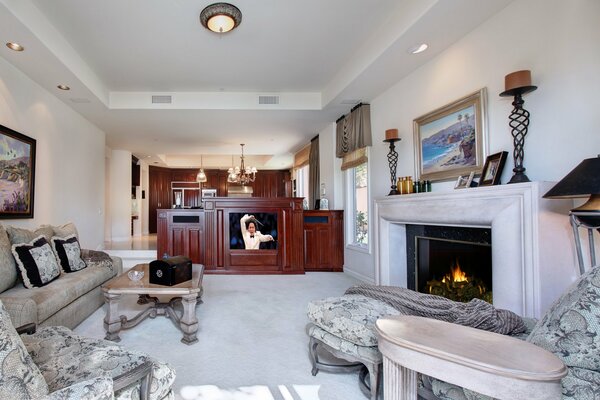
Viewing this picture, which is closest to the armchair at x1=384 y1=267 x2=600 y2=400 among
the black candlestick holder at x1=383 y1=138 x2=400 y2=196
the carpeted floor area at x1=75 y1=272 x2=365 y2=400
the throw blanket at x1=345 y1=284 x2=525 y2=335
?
the throw blanket at x1=345 y1=284 x2=525 y2=335

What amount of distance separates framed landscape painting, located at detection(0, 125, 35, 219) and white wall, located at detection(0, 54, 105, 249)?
12 cm

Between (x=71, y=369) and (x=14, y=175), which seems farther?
(x=14, y=175)

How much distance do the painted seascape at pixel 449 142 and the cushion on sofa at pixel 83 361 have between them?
2834 millimetres

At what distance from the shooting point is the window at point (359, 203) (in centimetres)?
495

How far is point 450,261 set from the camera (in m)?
3.10

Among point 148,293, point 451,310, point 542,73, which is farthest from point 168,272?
point 542,73

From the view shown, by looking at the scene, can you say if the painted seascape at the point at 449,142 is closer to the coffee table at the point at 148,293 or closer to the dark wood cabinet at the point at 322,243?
the dark wood cabinet at the point at 322,243

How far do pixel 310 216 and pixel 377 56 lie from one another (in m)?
2.94

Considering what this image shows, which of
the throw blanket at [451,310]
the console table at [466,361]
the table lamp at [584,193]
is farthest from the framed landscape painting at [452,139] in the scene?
the console table at [466,361]

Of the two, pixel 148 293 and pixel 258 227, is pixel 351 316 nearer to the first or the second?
pixel 148 293

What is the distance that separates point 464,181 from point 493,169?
1.19ft

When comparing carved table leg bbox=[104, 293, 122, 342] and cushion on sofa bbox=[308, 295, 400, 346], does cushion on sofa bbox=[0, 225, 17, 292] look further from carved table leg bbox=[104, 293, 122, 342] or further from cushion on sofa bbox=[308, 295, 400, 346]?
cushion on sofa bbox=[308, 295, 400, 346]

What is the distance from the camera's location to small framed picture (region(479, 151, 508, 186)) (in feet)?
7.97

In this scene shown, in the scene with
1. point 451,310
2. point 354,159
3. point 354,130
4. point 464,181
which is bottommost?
point 451,310
